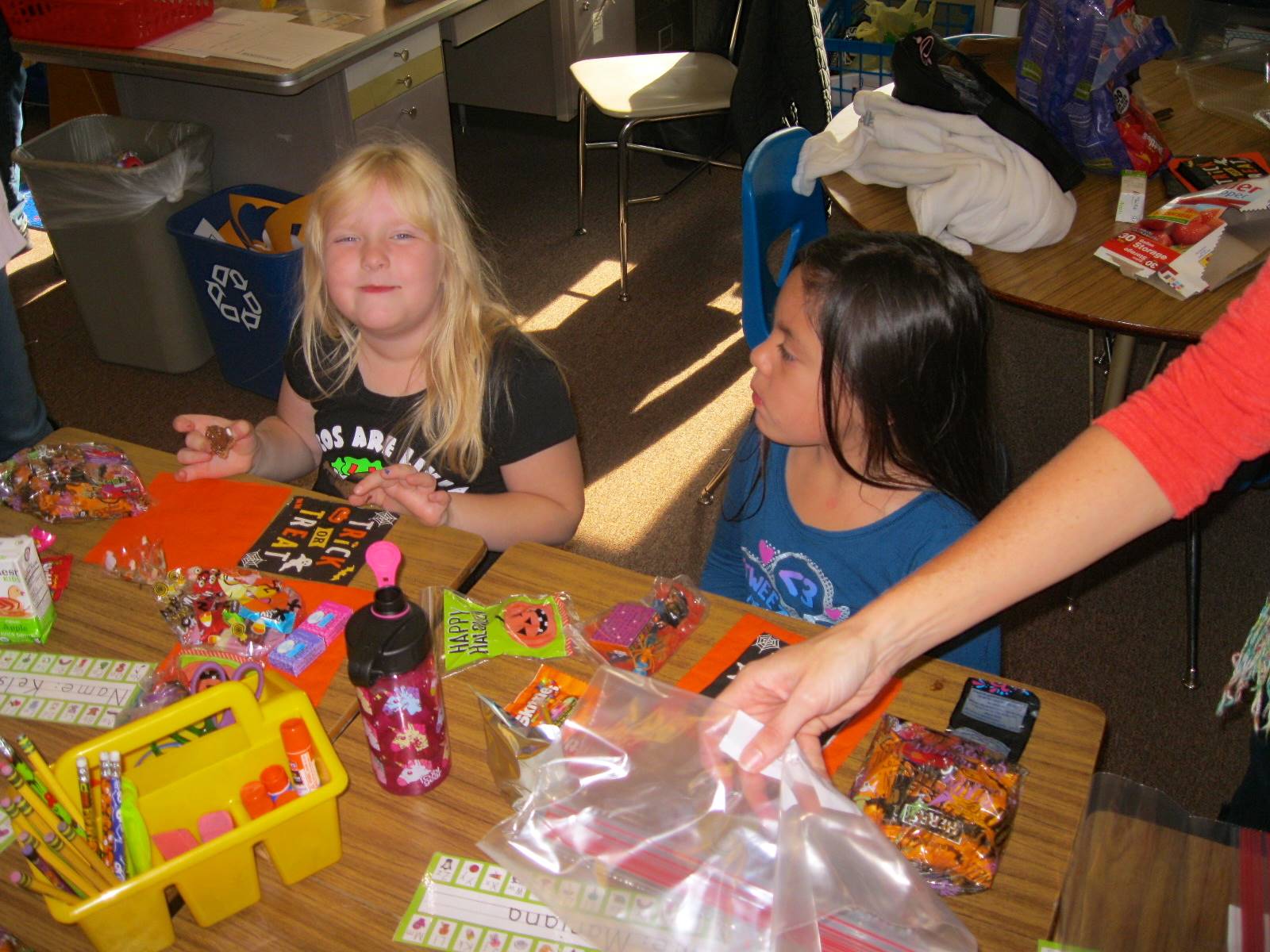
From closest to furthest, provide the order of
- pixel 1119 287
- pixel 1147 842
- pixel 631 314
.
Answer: pixel 1147 842
pixel 1119 287
pixel 631 314

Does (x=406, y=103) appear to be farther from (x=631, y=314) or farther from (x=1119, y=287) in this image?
Result: (x=1119, y=287)

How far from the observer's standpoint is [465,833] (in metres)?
0.97

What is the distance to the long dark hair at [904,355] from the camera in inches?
49.6

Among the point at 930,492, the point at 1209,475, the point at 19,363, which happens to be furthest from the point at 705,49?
the point at 1209,475

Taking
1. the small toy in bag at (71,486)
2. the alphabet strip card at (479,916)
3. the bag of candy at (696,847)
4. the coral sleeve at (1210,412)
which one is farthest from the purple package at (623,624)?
the small toy in bag at (71,486)

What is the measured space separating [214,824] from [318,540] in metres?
0.46

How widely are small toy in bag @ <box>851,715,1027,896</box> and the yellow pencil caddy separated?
18.4 inches

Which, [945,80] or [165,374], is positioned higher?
[945,80]

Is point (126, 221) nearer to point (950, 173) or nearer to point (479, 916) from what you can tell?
point (950, 173)

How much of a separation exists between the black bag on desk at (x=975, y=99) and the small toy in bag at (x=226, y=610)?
1.58 meters

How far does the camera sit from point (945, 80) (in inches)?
82.9

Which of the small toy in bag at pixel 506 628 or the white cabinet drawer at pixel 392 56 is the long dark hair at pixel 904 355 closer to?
the small toy in bag at pixel 506 628

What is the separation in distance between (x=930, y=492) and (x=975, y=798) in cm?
45

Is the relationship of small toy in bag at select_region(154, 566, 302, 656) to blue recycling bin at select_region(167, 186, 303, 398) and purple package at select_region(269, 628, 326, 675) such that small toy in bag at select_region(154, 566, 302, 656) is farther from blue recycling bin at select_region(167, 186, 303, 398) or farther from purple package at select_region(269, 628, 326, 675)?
blue recycling bin at select_region(167, 186, 303, 398)
